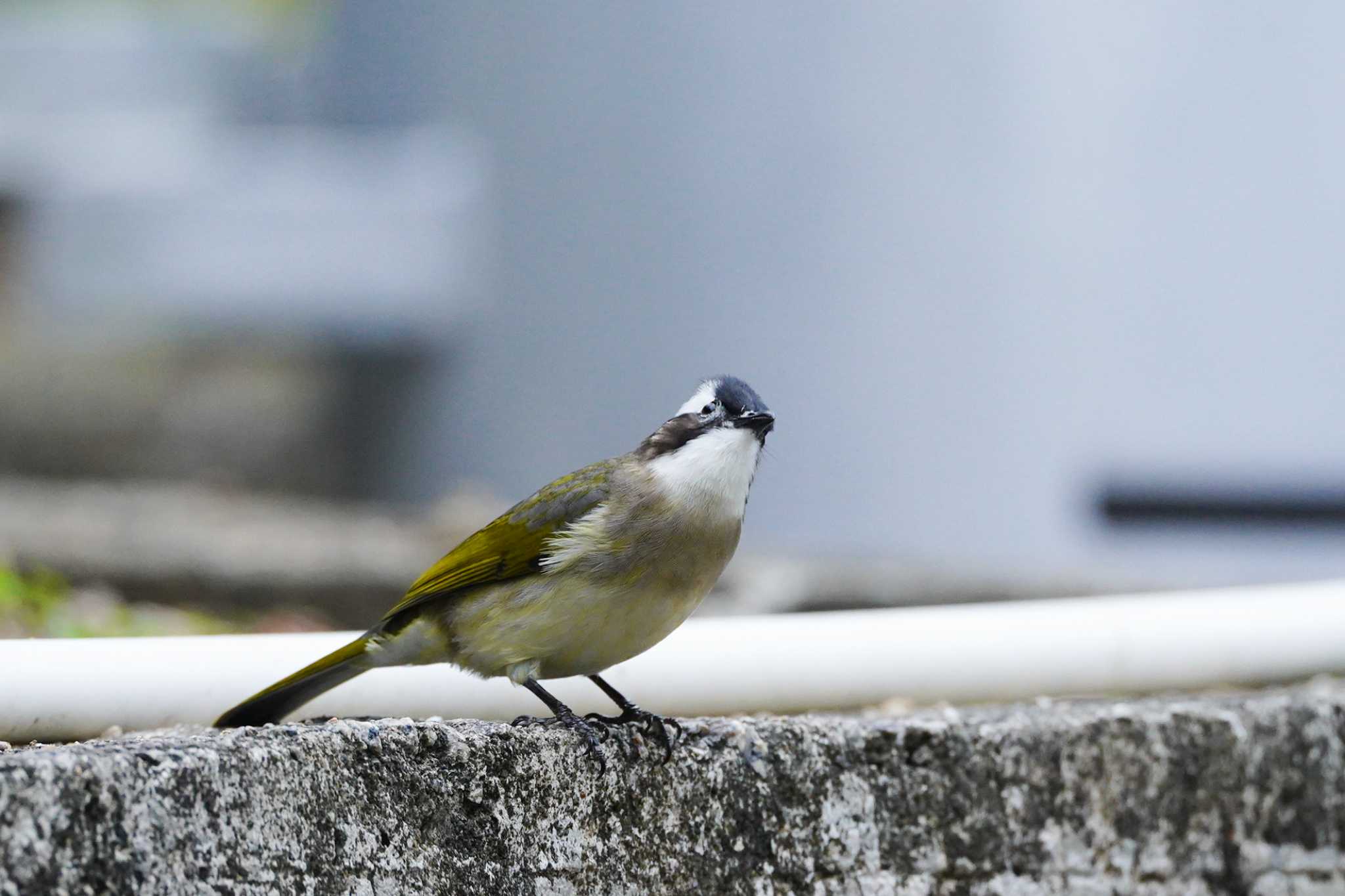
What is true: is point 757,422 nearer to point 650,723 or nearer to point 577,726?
point 650,723

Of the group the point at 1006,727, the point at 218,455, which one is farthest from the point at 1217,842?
the point at 218,455

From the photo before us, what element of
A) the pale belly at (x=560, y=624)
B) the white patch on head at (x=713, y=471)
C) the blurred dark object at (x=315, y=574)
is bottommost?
the pale belly at (x=560, y=624)

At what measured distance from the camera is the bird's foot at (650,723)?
3.17 metres

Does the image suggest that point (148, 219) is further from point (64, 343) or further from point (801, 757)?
point (801, 757)

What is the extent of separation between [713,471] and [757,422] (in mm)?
156

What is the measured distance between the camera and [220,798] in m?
2.46

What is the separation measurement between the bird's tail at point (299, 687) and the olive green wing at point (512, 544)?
0.12 meters

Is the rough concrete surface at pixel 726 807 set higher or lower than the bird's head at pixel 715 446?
lower

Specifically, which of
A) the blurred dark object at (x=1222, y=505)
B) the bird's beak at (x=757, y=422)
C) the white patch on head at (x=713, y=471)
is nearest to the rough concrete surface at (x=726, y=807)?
the white patch on head at (x=713, y=471)

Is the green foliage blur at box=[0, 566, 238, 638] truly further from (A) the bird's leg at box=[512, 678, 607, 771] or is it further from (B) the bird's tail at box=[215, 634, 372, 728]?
(A) the bird's leg at box=[512, 678, 607, 771]

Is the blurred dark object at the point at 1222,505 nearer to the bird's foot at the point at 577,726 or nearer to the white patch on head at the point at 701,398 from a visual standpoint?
the white patch on head at the point at 701,398

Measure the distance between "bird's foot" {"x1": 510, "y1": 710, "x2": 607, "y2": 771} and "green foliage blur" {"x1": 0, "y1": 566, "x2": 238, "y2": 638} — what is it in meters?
1.62

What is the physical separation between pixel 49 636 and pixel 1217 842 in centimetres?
290

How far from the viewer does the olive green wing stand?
3.62 metres
